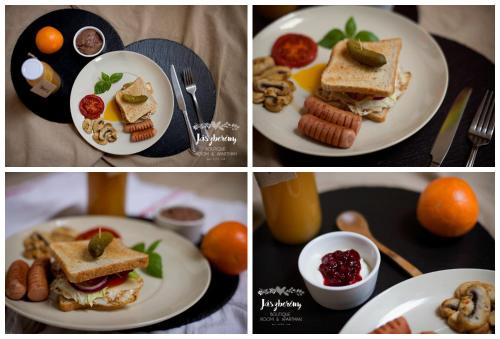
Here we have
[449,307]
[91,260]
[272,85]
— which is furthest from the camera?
[272,85]

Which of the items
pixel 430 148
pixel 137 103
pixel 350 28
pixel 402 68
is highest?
pixel 350 28

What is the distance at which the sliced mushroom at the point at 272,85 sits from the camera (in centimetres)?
136

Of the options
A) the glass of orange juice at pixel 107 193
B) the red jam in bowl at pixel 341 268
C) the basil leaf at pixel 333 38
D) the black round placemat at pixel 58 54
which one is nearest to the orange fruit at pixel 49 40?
the black round placemat at pixel 58 54

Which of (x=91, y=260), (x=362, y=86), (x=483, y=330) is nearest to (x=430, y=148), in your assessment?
(x=362, y=86)

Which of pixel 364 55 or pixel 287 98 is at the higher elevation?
pixel 364 55

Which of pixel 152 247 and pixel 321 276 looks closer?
pixel 321 276

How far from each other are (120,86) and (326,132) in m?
0.53

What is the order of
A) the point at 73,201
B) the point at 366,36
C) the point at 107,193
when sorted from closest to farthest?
the point at 366,36 → the point at 107,193 → the point at 73,201

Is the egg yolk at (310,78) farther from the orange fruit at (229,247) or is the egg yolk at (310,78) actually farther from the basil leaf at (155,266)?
the basil leaf at (155,266)

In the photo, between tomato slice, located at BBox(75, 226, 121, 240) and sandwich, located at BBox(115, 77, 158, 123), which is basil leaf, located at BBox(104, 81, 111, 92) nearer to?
sandwich, located at BBox(115, 77, 158, 123)

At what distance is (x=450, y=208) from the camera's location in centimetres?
130

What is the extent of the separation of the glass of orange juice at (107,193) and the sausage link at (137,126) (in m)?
0.32

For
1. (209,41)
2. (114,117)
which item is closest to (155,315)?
(114,117)

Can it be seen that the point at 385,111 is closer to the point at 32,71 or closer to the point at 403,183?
the point at 403,183
